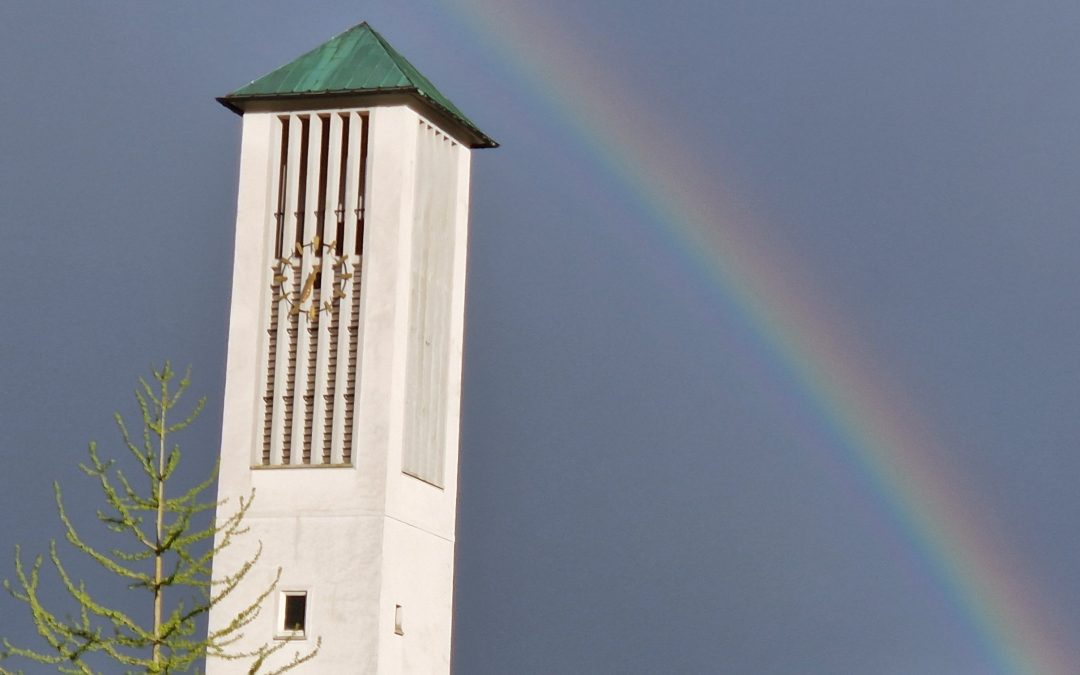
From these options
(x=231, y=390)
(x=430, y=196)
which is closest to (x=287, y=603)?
(x=231, y=390)

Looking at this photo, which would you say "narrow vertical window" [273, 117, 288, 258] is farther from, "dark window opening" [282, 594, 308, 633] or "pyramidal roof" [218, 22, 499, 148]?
"dark window opening" [282, 594, 308, 633]

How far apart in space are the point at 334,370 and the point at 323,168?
4098mm

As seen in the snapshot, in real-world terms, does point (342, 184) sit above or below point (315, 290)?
above

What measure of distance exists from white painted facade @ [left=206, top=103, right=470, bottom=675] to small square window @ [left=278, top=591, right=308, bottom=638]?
0.08 meters

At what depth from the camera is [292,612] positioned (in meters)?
40.5

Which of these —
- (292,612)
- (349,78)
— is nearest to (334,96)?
(349,78)

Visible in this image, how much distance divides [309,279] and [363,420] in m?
3.09

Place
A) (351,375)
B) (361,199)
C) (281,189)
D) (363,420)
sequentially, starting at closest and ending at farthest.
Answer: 1. (363,420)
2. (351,375)
3. (361,199)
4. (281,189)

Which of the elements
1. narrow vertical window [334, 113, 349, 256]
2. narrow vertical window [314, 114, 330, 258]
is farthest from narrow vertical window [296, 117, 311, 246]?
narrow vertical window [334, 113, 349, 256]

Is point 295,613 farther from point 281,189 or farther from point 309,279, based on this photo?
point 281,189

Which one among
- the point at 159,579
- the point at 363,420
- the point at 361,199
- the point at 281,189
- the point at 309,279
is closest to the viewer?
the point at 159,579

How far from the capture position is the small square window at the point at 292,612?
40.3 metres

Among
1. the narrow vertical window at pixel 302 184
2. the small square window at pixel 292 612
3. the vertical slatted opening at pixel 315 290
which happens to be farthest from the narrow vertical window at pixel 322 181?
the small square window at pixel 292 612

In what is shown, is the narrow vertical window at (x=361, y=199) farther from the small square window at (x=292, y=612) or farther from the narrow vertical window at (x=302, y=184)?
the small square window at (x=292, y=612)
